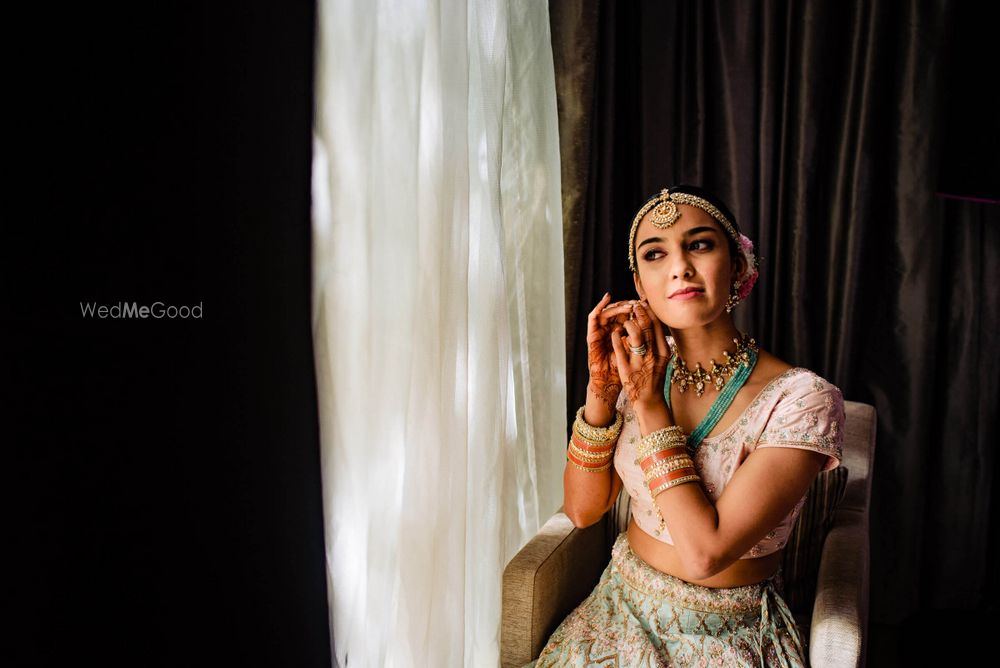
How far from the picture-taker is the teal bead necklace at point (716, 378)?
114cm

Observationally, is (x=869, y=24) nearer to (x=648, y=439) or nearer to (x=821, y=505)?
(x=821, y=505)

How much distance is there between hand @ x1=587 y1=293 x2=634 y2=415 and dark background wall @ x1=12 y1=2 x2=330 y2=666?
46 cm

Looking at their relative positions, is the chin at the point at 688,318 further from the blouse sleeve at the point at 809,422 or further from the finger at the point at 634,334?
the blouse sleeve at the point at 809,422

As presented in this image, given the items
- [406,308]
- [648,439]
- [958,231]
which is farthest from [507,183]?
[958,231]

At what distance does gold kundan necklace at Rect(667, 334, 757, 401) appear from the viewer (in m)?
1.17

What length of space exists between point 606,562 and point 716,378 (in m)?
0.59

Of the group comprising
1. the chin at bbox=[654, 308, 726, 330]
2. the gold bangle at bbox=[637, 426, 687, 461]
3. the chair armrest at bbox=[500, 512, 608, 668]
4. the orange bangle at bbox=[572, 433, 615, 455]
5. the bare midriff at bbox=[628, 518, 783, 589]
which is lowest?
the chair armrest at bbox=[500, 512, 608, 668]

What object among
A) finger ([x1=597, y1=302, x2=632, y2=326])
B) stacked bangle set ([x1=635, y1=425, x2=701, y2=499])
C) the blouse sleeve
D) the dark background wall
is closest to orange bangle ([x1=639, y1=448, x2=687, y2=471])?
stacked bangle set ([x1=635, y1=425, x2=701, y2=499])

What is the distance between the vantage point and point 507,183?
1.65 metres

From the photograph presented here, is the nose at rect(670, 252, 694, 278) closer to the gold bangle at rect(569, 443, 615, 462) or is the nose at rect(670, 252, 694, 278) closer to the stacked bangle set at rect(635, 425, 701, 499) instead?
the stacked bangle set at rect(635, 425, 701, 499)

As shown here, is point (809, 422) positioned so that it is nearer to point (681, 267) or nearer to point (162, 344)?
point (681, 267)

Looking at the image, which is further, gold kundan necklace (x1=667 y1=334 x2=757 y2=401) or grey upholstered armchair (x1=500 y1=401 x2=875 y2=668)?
gold kundan necklace (x1=667 y1=334 x2=757 y2=401)

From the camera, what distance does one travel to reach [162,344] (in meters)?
0.89

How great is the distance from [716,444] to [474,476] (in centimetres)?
51
